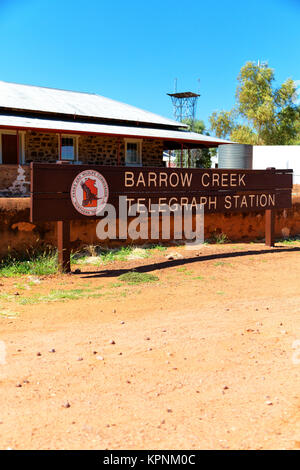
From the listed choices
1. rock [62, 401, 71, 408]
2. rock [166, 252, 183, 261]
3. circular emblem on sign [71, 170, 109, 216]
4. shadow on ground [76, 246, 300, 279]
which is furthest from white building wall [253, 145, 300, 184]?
rock [62, 401, 71, 408]

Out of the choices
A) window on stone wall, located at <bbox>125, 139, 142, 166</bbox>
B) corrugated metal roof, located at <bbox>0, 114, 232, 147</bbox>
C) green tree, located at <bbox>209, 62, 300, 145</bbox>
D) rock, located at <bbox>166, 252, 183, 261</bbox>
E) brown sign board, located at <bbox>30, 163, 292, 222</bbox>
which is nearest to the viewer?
brown sign board, located at <bbox>30, 163, 292, 222</bbox>

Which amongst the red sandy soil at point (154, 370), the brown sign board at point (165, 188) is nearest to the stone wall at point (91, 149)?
the brown sign board at point (165, 188)

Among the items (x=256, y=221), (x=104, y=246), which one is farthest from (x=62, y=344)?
(x=256, y=221)

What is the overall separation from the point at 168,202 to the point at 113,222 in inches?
Answer: 49.3

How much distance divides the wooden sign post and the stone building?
838 centimetres

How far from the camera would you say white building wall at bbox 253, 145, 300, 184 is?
3003cm

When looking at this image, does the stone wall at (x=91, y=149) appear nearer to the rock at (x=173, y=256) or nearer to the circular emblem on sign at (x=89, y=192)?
the rock at (x=173, y=256)

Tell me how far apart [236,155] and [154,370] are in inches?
920

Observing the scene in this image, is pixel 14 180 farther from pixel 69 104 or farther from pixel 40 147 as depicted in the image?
pixel 69 104

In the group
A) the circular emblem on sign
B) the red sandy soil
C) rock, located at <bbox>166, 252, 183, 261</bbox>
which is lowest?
the red sandy soil

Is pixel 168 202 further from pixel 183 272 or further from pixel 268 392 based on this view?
pixel 268 392

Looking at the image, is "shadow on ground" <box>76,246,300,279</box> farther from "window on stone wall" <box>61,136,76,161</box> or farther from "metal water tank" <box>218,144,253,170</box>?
"metal water tank" <box>218,144,253,170</box>

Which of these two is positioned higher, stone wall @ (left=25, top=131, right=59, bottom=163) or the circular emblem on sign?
stone wall @ (left=25, top=131, right=59, bottom=163)

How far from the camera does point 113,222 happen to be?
32.4 feet
